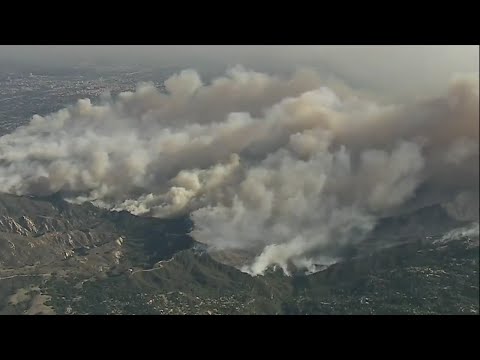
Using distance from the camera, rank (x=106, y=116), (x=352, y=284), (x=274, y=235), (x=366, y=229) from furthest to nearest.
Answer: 1. (x=106, y=116)
2. (x=274, y=235)
3. (x=366, y=229)
4. (x=352, y=284)

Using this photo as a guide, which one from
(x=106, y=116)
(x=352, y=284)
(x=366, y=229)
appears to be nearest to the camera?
(x=352, y=284)

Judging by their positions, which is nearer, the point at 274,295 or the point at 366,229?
the point at 274,295

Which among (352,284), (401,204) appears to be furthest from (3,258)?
(401,204)

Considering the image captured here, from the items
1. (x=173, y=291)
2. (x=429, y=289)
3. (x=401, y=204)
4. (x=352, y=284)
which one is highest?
(x=401, y=204)

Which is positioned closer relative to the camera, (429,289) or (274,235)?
(429,289)

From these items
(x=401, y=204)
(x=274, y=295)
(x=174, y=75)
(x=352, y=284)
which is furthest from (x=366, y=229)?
(x=174, y=75)

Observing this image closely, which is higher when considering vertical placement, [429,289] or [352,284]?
[429,289]
